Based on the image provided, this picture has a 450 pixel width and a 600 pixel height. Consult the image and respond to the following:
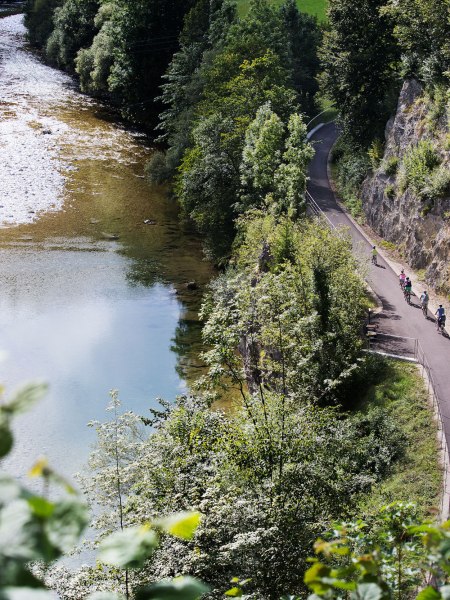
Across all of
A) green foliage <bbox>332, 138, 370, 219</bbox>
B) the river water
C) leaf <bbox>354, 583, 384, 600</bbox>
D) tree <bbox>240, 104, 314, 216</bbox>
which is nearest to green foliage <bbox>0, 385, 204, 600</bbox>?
leaf <bbox>354, 583, 384, 600</bbox>

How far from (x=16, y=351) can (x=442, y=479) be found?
2051cm

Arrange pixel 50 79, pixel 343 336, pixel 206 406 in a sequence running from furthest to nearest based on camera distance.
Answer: pixel 50 79 < pixel 343 336 < pixel 206 406

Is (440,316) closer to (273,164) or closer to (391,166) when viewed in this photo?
(391,166)

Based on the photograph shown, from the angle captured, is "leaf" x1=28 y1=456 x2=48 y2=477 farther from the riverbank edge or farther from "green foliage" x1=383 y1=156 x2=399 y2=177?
"green foliage" x1=383 y1=156 x2=399 y2=177

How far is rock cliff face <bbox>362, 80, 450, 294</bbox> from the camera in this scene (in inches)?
1518

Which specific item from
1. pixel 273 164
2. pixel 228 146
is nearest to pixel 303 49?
pixel 228 146

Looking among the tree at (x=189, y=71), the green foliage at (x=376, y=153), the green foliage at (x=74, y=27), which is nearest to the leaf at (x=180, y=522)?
the green foliage at (x=376, y=153)

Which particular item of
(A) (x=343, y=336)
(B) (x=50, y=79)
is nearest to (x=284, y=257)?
(A) (x=343, y=336)

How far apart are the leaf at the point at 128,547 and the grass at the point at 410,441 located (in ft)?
59.2

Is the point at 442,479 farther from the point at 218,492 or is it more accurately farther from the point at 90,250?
the point at 90,250

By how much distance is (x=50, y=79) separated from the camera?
270 feet

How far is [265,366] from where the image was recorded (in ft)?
86.6

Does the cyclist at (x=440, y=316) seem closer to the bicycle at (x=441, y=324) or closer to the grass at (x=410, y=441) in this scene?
the bicycle at (x=441, y=324)

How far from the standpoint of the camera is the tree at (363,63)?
165 ft
